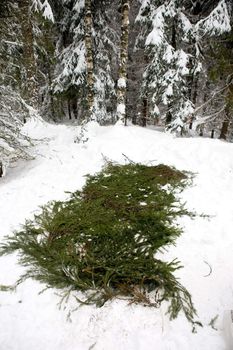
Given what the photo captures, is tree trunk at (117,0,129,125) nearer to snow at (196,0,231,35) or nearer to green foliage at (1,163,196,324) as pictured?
snow at (196,0,231,35)

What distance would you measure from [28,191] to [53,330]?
3.80 meters

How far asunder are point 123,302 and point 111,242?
3.63ft

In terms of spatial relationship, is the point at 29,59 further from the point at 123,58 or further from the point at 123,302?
the point at 123,302

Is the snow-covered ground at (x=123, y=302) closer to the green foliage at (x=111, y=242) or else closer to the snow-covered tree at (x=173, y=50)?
the green foliage at (x=111, y=242)

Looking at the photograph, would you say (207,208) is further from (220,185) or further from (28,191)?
(28,191)

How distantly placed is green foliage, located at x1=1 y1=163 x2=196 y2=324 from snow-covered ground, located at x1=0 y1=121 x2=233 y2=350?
19 centimetres

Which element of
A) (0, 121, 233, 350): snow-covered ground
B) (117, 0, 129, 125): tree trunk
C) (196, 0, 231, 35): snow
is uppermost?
(196, 0, 231, 35): snow

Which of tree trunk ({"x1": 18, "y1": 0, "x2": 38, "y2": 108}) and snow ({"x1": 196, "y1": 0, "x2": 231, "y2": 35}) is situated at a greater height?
snow ({"x1": 196, "y1": 0, "x2": 231, "y2": 35})

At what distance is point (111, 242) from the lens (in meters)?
4.46

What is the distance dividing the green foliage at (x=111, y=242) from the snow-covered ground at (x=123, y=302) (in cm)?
19

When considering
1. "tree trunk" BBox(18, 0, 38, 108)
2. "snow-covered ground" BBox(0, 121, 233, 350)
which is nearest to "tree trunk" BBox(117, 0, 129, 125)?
"snow-covered ground" BBox(0, 121, 233, 350)

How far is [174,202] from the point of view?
19.0ft

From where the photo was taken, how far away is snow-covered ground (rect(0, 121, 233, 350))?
3146mm

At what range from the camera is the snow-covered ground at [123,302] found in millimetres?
3146
